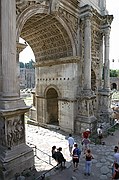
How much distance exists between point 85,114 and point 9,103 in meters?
6.93

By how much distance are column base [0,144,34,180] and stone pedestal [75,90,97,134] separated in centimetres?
570

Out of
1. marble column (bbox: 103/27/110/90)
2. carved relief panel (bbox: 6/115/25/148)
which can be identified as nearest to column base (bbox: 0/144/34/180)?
carved relief panel (bbox: 6/115/25/148)

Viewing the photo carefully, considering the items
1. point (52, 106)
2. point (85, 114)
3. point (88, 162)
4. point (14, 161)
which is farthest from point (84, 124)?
point (14, 161)

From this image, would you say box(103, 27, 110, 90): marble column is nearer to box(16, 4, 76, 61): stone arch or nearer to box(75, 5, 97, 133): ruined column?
box(75, 5, 97, 133): ruined column

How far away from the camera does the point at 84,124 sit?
12.4m

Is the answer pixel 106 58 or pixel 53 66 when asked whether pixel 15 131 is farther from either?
pixel 106 58

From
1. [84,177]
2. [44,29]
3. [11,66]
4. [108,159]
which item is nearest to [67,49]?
[44,29]

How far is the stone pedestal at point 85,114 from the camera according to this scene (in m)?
12.2

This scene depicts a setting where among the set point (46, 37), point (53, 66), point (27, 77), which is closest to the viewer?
point (46, 37)

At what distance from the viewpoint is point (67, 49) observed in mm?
12984

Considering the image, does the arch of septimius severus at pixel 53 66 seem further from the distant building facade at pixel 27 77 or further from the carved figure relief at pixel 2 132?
the distant building facade at pixel 27 77

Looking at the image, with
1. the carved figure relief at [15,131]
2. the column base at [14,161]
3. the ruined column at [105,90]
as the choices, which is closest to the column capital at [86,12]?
the ruined column at [105,90]

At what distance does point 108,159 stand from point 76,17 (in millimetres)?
9598

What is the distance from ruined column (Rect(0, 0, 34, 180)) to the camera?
668cm
